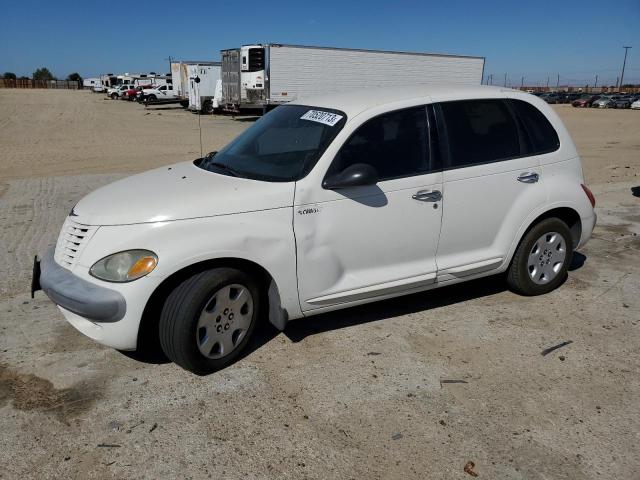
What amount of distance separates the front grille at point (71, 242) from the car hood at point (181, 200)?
50 millimetres

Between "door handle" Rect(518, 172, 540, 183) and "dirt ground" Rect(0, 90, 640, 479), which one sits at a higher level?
"door handle" Rect(518, 172, 540, 183)

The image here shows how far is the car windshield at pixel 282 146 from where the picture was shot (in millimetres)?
3723

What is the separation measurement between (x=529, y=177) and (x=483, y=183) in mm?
499

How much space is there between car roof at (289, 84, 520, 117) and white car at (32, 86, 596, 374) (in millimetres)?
17

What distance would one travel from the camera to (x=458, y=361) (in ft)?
12.2

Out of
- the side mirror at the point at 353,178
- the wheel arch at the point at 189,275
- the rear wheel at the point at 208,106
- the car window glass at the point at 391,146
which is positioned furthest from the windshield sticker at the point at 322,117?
the rear wheel at the point at 208,106

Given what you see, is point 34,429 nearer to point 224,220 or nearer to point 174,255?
point 174,255

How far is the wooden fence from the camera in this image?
96250 millimetres

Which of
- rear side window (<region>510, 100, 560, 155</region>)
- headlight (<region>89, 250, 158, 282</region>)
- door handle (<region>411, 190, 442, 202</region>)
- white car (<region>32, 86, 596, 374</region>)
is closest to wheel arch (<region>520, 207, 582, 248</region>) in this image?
white car (<region>32, 86, 596, 374</region>)

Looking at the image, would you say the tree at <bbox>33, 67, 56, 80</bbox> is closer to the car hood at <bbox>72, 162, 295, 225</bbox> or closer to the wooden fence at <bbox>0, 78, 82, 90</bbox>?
the wooden fence at <bbox>0, 78, 82, 90</bbox>

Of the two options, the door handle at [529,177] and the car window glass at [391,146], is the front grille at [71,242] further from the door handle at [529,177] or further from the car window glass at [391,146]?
the door handle at [529,177]

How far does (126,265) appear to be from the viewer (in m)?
3.19

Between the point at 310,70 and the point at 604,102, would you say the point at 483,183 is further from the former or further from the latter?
the point at 604,102

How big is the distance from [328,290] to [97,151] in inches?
541
